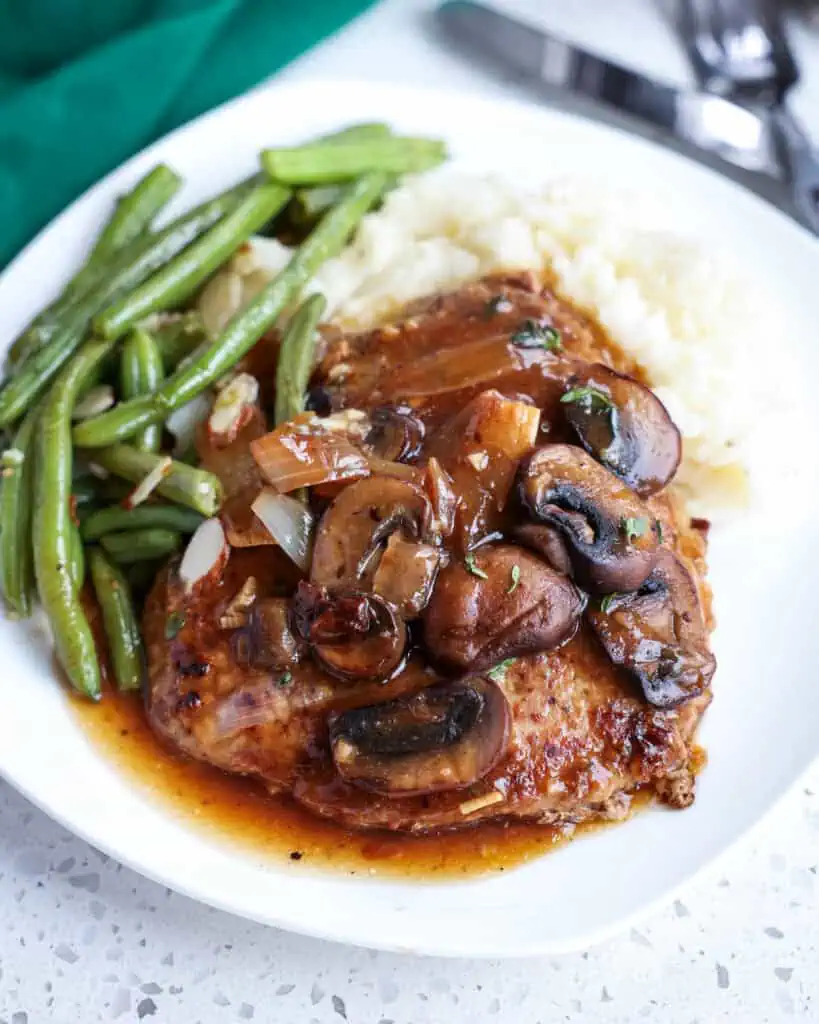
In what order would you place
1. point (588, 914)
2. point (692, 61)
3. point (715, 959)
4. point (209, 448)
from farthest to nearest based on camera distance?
point (692, 61) < point (209, 448) < point (715, 959) < point (588, 914)

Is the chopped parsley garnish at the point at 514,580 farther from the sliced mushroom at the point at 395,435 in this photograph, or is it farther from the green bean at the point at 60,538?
the green bean at the point at 60,538

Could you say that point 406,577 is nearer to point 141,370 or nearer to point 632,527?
point 632,527

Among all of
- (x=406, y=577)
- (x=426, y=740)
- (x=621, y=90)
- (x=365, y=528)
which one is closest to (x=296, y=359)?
(x=365, y=528)

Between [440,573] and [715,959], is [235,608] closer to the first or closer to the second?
[440,573]

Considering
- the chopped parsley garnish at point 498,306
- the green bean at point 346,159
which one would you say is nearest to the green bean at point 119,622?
the chopped parsley garnish at point 498,306

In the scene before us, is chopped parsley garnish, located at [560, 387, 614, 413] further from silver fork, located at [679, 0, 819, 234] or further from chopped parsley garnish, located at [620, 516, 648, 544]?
silver fork, located at [679, 0, 819, 234]

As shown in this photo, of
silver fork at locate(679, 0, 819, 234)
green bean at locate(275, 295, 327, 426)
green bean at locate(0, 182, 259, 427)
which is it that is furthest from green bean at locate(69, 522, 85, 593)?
silver fork at locate(679, 0, 819, 234)

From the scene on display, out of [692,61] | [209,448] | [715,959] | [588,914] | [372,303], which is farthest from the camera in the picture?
[692,61]

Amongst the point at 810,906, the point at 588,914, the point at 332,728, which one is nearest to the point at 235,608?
the point at 332,728
